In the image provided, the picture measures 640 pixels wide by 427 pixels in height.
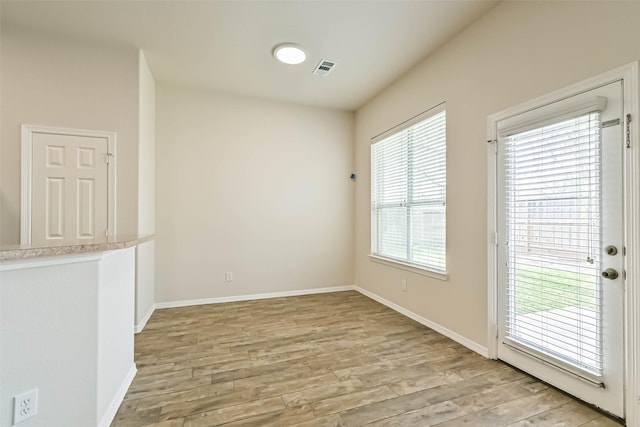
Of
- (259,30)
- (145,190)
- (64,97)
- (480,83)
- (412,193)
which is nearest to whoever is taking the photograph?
(480,83)

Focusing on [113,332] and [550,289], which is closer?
[113,332]

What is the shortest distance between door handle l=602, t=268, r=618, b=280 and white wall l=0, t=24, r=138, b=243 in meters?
3.98

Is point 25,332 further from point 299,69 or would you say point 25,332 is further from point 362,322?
point 299,69

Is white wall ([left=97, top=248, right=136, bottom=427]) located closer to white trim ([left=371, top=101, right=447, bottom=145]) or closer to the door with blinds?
the door with blinds

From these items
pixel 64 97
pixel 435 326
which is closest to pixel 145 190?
pixel 64 97

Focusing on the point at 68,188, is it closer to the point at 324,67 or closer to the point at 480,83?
the point at 324,67

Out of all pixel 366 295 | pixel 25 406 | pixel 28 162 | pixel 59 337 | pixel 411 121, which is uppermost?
pixel 411 121

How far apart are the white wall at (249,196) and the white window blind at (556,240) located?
2.79 metres

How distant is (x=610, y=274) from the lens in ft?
5.55

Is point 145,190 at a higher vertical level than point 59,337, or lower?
higher

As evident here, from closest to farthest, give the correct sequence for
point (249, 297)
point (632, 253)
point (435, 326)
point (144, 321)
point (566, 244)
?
point (632, 253) → point (566, 244) → point (435, 326) → point (144, 321) → point (249, 297)

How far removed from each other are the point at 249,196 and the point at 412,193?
7.77 feet

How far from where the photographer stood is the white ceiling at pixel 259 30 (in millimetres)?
2406

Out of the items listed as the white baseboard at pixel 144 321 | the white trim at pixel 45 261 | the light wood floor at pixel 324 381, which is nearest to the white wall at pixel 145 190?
the white baseboard at pixel 144 321
